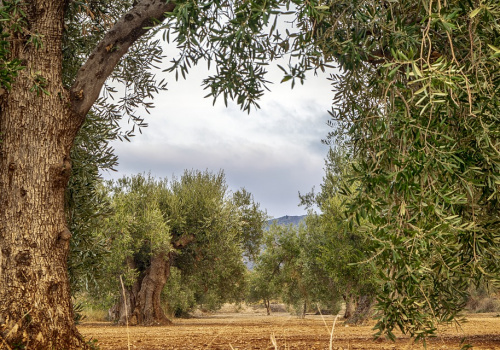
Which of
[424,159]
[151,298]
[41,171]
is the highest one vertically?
[41,171]

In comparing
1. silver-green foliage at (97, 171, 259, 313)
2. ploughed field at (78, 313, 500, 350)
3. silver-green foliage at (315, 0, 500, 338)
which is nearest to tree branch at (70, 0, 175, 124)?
silver-green foliage at (315, 0, 500, 338)

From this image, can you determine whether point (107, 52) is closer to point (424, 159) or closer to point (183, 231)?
point (424, 159)

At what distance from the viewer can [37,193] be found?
297 inches

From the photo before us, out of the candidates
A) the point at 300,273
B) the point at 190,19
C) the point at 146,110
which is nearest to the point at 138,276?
the point at 300,273

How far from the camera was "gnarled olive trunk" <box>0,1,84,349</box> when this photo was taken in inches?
282

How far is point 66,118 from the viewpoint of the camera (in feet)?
26.4

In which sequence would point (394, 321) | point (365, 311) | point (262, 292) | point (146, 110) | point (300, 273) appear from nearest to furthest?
1. point (394, 321)
2. point (146, 110)
3. point (365, 311)
4. point (300, 273)
5. point (262, 292)

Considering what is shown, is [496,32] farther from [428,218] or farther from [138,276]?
[138,276]

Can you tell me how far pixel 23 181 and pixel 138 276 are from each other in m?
25.6

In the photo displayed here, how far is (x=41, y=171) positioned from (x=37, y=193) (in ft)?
1.17

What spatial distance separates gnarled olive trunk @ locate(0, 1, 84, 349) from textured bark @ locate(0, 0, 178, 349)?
14 millimetres

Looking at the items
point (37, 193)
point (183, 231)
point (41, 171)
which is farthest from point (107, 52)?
point (183, 231)

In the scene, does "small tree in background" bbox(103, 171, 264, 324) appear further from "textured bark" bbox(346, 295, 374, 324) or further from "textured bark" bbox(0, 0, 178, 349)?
"textured bark" bbox(0, 0, 178, 349)

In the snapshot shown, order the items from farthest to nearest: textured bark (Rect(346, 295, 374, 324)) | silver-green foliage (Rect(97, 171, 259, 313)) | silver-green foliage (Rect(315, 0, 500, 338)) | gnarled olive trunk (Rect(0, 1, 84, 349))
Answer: silver-green foliage (Rect(97, 171, 259, 313)) < textured bark (Rect(346, 295, 374, 324)) < gnarled olive trunk (Rect(0, 1, 84, 349)) < silver-green foliage (Rect(315, 0, 500, 338))
